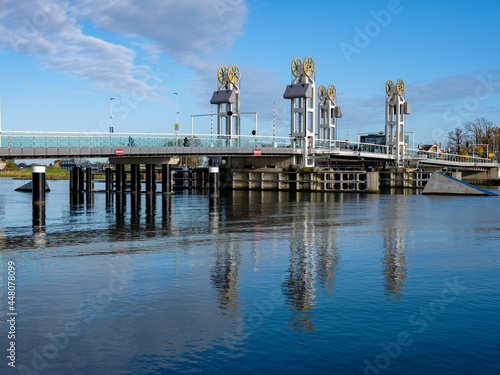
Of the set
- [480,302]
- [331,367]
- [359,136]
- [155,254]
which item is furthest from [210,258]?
[359,136]

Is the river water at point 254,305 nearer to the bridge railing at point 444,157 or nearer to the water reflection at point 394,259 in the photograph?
the water reflection at point 394,259

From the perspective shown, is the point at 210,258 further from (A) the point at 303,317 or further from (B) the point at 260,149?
(B) the point at 260,149

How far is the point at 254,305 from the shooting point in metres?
13.1

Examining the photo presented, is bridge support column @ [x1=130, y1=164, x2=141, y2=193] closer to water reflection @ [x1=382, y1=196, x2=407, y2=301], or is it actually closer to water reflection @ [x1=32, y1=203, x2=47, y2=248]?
water reflection @ [x1=32, y1=203, x2=47, y2=248]

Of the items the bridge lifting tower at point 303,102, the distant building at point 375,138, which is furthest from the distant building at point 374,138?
the bridge lifting tower at point 303,102

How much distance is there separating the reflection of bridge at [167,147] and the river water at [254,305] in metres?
26.4

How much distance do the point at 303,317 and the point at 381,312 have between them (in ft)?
6.04

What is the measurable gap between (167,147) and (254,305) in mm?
52060

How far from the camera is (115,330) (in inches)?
444

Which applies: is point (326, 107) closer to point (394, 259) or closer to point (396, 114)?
point (396, 114)

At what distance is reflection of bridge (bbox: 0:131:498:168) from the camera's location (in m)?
50.0

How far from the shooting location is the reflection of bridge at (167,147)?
164ft

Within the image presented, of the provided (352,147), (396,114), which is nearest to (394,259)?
(352,147)

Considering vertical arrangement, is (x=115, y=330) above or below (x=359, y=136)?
below
